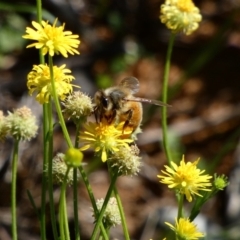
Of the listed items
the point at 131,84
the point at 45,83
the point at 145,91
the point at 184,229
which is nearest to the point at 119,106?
the point at 131,84

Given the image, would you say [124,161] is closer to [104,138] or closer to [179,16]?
[104,138]

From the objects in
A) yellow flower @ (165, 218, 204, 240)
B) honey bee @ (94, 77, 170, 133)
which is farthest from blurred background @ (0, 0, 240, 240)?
yellow flower @ (165, 218, 204, 240)

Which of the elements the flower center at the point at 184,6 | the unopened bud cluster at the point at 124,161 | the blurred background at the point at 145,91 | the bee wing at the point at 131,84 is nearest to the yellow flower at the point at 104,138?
the unopened bud cluster at the point at 124,161

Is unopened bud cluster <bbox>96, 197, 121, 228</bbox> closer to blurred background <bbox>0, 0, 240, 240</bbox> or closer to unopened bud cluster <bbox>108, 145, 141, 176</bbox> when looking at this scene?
unopened bud cluster <bbox>108, 145, 141, 176</bbox>

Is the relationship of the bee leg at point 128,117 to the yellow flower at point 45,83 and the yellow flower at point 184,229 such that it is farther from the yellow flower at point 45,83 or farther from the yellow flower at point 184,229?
the yellow flower at point 184,229

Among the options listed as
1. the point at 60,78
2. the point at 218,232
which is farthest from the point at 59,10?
the point at 60,78

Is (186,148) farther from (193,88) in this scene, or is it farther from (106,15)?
(106,15)
